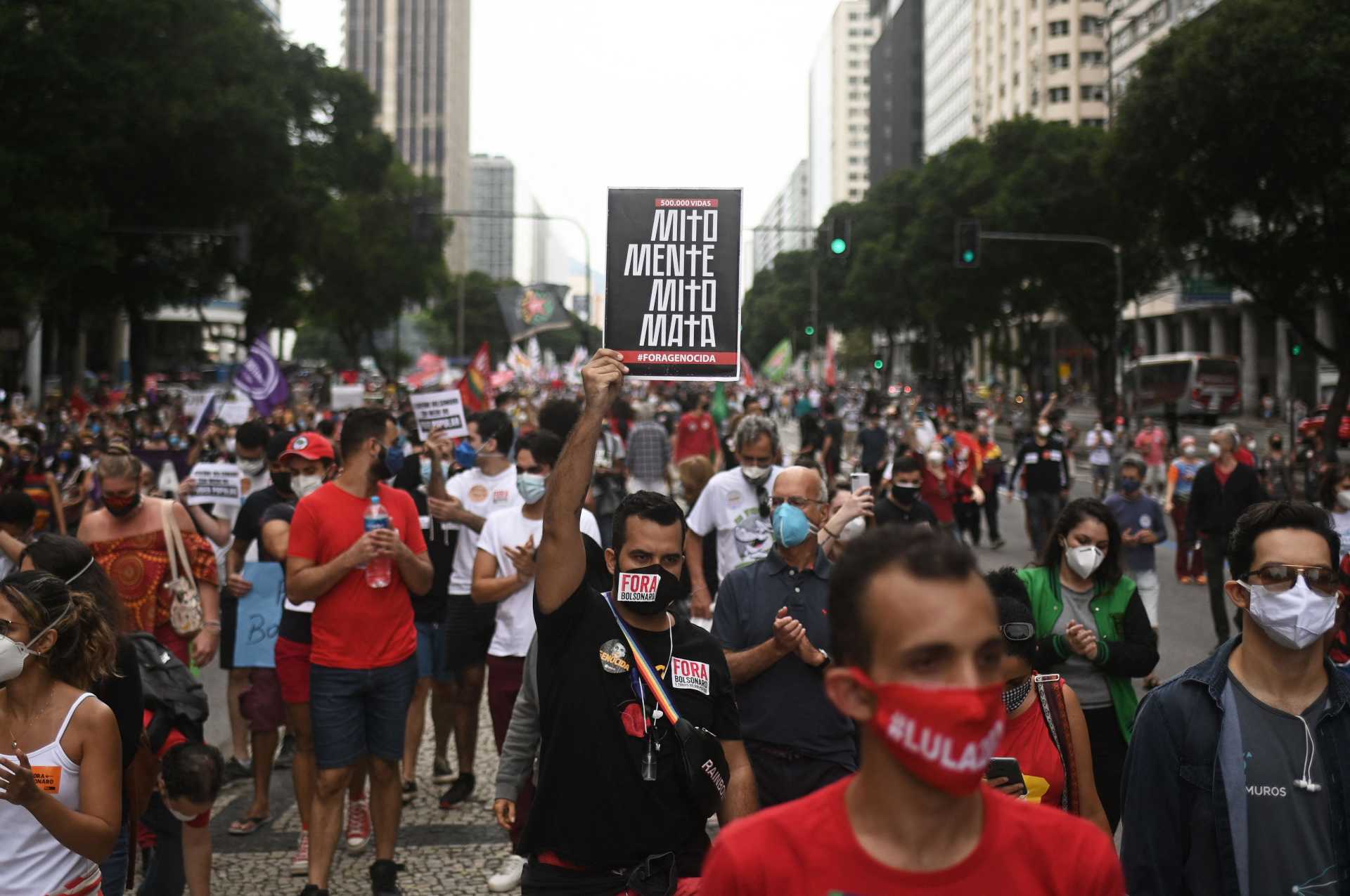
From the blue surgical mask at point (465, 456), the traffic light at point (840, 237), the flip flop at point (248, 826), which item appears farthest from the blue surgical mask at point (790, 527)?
the traffic light at point (840, 237)

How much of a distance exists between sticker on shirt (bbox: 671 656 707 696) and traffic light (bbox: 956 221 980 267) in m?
22.3

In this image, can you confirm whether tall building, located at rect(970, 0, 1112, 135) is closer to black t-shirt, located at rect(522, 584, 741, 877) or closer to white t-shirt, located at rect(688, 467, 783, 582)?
white t-shirt, located at rect(688, 467, 783, 582)

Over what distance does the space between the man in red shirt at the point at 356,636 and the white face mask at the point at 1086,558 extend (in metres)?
2.54

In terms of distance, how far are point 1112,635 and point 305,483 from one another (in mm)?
4068

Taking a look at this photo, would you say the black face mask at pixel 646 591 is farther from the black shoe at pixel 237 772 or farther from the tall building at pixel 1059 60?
the tall building at pixel 1059 60

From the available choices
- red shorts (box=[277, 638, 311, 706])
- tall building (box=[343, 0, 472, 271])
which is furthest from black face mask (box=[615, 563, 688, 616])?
tall building (box=[343, 0, 472, 271])

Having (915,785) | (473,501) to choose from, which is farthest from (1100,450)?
(915,785)

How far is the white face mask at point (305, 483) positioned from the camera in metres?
7.10

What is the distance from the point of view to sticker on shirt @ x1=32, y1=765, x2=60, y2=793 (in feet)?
11.7

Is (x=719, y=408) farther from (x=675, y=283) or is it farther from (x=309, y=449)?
(x=675, y=283)

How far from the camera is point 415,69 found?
548ft

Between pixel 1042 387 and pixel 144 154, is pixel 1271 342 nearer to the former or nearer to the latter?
pixel 1042 387

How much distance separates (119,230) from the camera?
32.2 meters

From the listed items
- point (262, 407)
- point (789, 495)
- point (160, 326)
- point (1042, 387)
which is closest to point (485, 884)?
point (789, 495)
